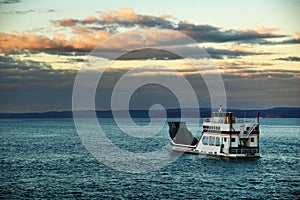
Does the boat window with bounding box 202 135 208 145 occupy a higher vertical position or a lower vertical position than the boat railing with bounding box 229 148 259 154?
higher

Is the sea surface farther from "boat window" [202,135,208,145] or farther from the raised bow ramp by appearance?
the raised bow ramp

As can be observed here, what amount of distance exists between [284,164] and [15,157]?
47.5 meters

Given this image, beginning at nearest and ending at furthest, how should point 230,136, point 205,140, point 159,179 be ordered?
point 159,179, point 230,136, point 205,140

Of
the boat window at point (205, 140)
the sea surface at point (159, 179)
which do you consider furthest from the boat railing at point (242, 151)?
the boat window at point (205, 140)

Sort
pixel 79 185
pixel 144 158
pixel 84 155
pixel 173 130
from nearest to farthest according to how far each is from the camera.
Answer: pixel 79 185 → pixel 144 158 → pixel 84 155 → pixel 173 130

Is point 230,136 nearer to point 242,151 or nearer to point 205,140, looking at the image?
point 242,151

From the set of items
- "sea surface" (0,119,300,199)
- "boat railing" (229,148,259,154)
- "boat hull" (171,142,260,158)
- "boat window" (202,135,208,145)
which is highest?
"boat window" (202,135,208,145)

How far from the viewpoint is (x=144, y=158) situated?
3280 inches

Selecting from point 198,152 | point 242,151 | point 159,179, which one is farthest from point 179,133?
point 159,179

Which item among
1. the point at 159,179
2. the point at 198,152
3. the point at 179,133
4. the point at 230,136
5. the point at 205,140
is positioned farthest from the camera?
the point at 179,133

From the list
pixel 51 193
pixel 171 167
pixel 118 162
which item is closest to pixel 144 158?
pixel 118 162

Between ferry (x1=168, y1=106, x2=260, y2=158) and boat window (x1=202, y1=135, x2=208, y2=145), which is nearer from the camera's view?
ferry (x1=168, y1=106, x2=260, y2=158)

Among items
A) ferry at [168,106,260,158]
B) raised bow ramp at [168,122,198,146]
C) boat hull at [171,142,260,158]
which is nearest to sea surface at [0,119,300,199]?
boat hull at [171,142,260,158]

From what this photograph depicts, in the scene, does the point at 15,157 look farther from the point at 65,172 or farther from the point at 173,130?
the point at 173,130
